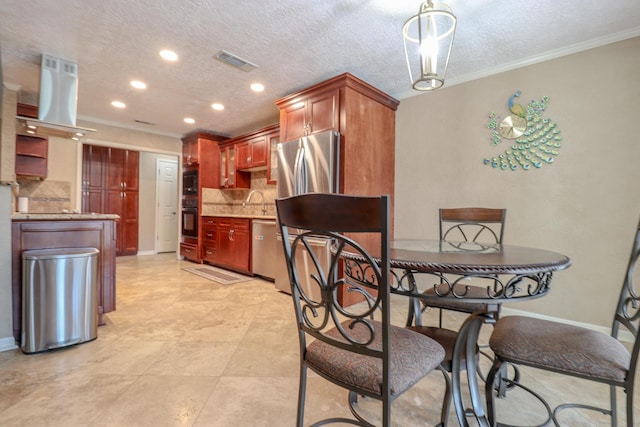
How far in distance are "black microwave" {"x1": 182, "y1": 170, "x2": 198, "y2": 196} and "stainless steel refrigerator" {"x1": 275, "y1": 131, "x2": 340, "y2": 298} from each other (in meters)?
2.57

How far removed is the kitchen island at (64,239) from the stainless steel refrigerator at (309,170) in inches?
60.6

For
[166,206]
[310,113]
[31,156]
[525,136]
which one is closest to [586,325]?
[525,136]

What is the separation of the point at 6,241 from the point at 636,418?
3.77m

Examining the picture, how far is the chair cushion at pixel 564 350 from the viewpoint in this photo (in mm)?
989

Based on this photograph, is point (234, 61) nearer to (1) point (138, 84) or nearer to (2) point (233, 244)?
(1) point (138, 84)

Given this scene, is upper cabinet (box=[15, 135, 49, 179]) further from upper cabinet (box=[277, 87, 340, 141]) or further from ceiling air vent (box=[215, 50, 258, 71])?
upper cabinet (box=[277, 87, 340, 141])

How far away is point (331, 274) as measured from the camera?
96cm

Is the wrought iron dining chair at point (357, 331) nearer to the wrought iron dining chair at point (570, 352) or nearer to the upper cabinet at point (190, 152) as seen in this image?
the wrought iron dining chair at point (570, 352)

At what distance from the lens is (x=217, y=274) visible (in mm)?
4457

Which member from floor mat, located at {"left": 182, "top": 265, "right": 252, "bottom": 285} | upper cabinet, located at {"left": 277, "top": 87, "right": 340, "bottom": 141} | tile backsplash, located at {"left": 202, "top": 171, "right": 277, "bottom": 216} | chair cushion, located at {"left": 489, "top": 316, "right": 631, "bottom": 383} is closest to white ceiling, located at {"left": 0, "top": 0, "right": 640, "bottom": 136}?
upper cabinet, located at {"left": 277, "top": 87, "right": 340, "bottom": 141}

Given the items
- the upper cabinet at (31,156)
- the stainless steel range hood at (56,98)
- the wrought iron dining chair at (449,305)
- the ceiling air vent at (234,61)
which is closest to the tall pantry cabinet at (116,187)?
the upper cabinet at (31,156)

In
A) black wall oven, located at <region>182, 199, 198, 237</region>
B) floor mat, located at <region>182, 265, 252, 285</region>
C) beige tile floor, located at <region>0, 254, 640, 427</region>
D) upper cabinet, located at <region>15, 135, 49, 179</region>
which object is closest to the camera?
beige tile floor, located at <region>0, 254, 640, 427</region>

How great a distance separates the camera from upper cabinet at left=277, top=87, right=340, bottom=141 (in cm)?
303

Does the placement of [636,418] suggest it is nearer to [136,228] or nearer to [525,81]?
[525,81]
